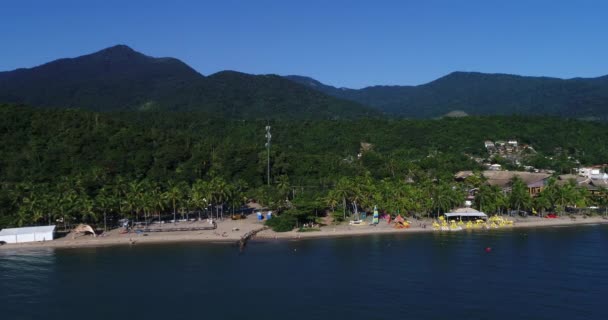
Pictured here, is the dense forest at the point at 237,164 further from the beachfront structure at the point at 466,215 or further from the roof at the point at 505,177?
the roof at the point at 505,177

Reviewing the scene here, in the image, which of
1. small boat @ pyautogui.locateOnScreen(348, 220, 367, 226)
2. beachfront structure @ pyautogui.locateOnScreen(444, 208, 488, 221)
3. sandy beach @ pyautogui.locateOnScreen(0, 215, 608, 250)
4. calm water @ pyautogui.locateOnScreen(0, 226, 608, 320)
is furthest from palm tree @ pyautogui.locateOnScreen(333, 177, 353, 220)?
beachfront structure @ pyautogui.locateOnScreen(444, 208, 488, 221)

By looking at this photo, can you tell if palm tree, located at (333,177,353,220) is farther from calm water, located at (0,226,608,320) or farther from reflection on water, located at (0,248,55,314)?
reflection on water, located at (0,248,55,314)

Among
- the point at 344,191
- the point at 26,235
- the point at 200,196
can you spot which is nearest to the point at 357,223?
the point at 344,191

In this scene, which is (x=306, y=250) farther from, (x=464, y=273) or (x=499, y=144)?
(x=499, y=144)

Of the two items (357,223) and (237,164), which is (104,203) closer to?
(357,223)

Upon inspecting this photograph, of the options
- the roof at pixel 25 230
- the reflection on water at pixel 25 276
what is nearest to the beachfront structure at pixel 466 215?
the reflection on water at pixel 25 276

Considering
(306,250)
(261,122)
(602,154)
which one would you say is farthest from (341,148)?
(306,250)
